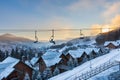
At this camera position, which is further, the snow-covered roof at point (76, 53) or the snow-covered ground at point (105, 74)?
the snow-covered roof at point (76, 53)

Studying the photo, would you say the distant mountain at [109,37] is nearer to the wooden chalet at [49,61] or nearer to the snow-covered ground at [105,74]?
the wooden chalet at [49,61]

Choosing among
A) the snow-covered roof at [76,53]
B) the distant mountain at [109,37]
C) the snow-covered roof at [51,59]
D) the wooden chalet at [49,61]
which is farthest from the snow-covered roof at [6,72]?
the distant mountain at [109,37]

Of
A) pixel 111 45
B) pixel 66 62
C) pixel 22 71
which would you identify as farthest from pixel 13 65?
pixel 111 45

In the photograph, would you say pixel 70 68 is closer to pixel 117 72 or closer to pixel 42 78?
pixel 42 78

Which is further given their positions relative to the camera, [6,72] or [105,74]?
[6,72]

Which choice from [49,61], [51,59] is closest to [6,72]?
[49,61]

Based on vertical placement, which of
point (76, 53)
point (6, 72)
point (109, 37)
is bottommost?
point (109, 37)

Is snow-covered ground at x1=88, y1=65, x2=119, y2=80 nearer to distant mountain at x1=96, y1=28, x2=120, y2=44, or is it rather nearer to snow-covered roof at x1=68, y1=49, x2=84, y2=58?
snow-covered roof at x1=68, y1=49, x2=84, y2=58

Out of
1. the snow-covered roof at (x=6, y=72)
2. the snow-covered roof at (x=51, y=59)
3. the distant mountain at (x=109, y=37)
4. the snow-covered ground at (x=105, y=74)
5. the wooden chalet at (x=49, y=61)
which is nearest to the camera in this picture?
the snow-covered ground at (x=105, y=74)

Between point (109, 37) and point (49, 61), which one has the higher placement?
point (49, 61)

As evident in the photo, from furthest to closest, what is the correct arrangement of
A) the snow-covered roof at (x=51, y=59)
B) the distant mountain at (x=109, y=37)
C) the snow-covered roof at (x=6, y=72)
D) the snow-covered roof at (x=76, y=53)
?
the distant mountain at (x=109, y=37) < the snow-covered roof at (x=76, y=53) < the snow-covered roof at (x=51, y=59) < the snow-covered roof at (x=6, y=72)

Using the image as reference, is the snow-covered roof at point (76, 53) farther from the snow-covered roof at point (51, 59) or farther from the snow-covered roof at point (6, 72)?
the snow-covered roof at point (6, 72)

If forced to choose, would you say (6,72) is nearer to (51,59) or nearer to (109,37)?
(51,59)

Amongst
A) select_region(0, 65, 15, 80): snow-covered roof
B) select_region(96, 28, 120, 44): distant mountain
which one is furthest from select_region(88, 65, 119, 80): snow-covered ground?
select_region(96, 28, 120, 44): distant mountain
